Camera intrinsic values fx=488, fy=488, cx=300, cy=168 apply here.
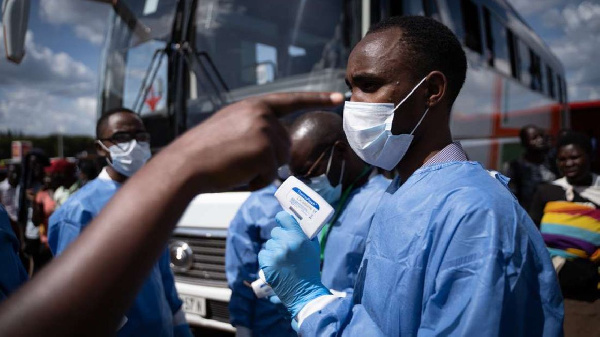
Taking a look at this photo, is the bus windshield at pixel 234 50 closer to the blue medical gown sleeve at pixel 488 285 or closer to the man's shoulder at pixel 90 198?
the man's shoulder at pixel 90 198

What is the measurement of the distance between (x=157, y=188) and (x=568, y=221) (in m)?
3.09

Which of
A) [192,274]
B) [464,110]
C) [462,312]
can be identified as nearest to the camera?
[462,312]

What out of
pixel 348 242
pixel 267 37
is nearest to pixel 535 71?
pixel 267 37

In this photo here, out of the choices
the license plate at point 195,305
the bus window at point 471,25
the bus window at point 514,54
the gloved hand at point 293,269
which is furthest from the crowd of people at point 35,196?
the bus window at point 514,54

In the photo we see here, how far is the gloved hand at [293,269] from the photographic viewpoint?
1.56 m

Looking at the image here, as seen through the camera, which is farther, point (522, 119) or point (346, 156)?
point (522, 119)

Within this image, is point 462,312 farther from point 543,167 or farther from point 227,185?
point 543,167

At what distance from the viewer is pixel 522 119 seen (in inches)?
291

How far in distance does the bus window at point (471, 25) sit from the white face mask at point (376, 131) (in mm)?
4291

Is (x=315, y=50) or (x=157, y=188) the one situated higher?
(x=315, y=50)

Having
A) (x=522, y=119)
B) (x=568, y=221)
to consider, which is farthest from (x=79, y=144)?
(x=568, y=221)

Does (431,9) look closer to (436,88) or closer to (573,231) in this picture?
(573,231)

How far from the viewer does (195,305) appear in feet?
12.8

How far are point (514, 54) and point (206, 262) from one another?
5.55 m
